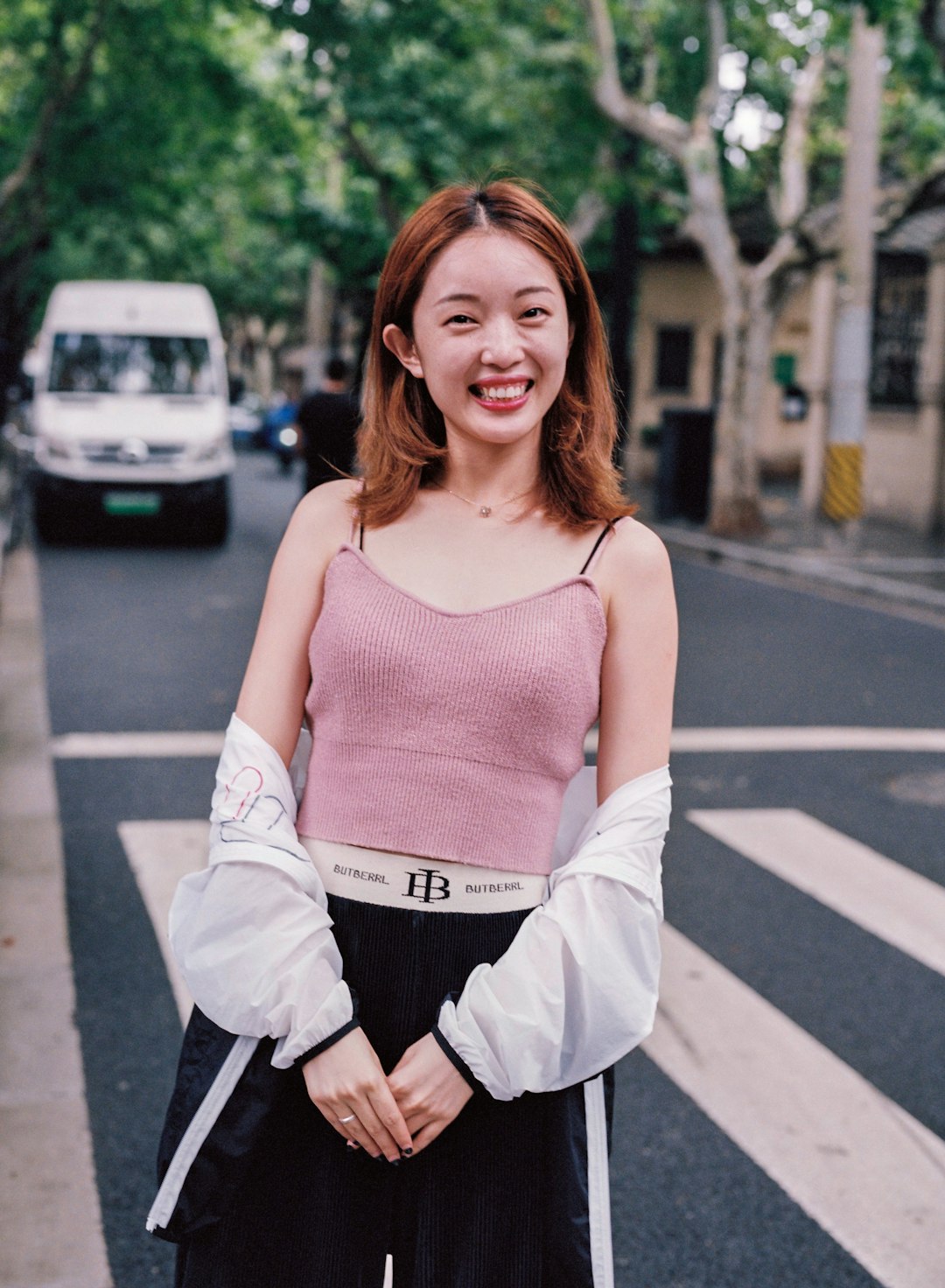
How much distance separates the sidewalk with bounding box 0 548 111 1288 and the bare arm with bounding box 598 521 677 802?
179 cm

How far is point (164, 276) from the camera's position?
1989 inches

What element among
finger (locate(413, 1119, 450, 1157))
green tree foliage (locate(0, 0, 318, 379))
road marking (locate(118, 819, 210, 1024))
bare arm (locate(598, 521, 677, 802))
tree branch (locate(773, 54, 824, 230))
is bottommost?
road marking (locate(118, 819, 210, 1024))

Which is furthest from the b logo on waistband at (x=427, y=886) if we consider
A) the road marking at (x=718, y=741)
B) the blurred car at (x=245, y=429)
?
the blurred car at (x=245, y=429)

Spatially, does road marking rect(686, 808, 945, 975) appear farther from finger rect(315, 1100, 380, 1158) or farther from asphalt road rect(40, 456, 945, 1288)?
finger rect(315, 1100, 380, 1158)

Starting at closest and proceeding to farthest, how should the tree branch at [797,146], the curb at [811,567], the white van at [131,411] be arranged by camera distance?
the curb at [811,567], the white van at [131,411], the tree branch at [797,146]

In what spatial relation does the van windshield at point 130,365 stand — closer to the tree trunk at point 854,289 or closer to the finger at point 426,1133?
the tree trunk at point 854,289

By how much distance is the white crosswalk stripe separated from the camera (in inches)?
133

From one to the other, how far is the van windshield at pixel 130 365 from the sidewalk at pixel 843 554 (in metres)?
5.77

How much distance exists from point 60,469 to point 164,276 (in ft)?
118

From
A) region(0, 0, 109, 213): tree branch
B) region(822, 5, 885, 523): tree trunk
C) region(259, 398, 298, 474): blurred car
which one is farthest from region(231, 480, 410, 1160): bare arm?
region(259, 398, 298, 474): blurred car

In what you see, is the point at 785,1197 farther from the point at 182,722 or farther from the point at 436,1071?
the point at 182,722

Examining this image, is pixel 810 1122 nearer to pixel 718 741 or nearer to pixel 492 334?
pixel 492 334

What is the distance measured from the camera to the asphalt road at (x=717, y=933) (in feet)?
11.0

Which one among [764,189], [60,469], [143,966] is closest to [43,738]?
[143,966]
